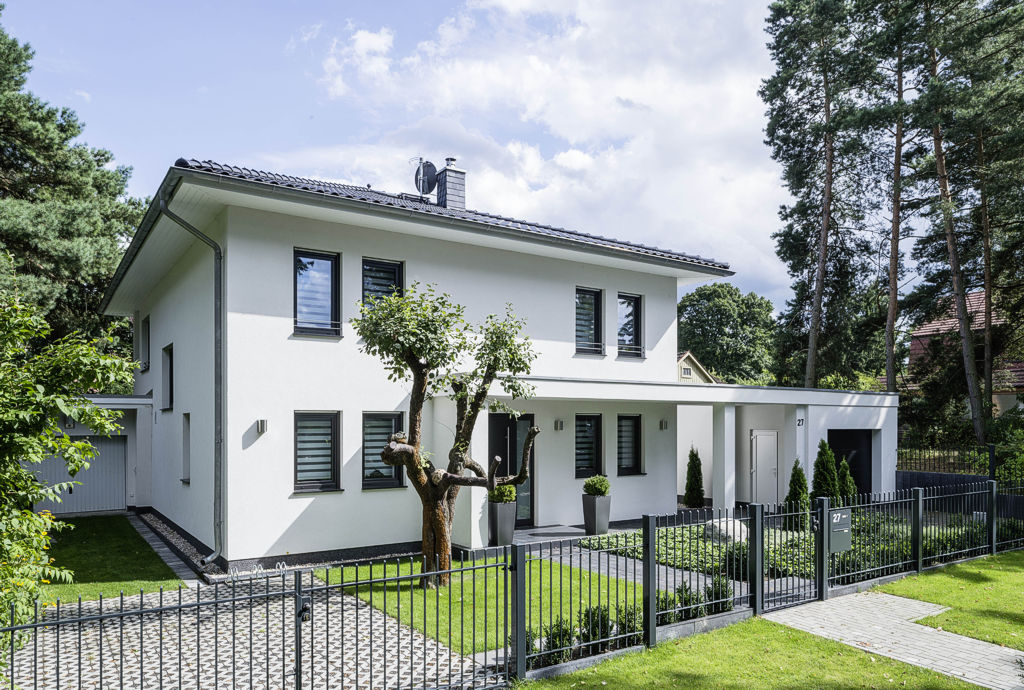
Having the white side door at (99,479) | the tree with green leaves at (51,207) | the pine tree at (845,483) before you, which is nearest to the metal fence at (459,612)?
the pine tree at (845,483)

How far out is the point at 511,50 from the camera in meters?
11.8

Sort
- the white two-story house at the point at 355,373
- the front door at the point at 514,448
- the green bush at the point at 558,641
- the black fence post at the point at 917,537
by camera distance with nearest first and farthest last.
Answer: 1. the green bush at the point at 558,641
2. the black fence post at the point at 917,537
3. the white two-story house at the point at 355,373
4. the front door at the point at 514,448

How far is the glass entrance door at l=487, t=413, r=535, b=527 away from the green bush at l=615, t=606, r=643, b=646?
6687 mm

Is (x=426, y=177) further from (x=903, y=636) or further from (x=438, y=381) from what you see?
(x=903, y=636)

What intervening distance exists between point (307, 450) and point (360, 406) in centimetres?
112

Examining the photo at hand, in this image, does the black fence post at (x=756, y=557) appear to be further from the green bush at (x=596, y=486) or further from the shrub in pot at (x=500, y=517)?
the green bush at (x=596, y=486)

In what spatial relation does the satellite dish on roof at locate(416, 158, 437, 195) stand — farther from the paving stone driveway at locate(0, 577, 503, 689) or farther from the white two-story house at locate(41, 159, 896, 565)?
the paving stone driveway at locate(0, 577, 503, 689)

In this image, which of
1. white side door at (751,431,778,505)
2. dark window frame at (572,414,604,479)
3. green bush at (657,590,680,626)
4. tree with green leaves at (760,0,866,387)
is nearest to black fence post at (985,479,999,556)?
white side door at (751,431,778,505)

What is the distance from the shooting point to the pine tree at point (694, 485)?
56.3ft

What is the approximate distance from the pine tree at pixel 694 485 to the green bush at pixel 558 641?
36.6ft

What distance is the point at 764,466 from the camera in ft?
56.4

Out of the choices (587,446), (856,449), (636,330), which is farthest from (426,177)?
(856,449)

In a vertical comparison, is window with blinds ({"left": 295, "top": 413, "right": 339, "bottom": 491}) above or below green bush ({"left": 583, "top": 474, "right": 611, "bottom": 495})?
above

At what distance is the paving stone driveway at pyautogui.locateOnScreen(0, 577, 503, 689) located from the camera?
19.8 ft
